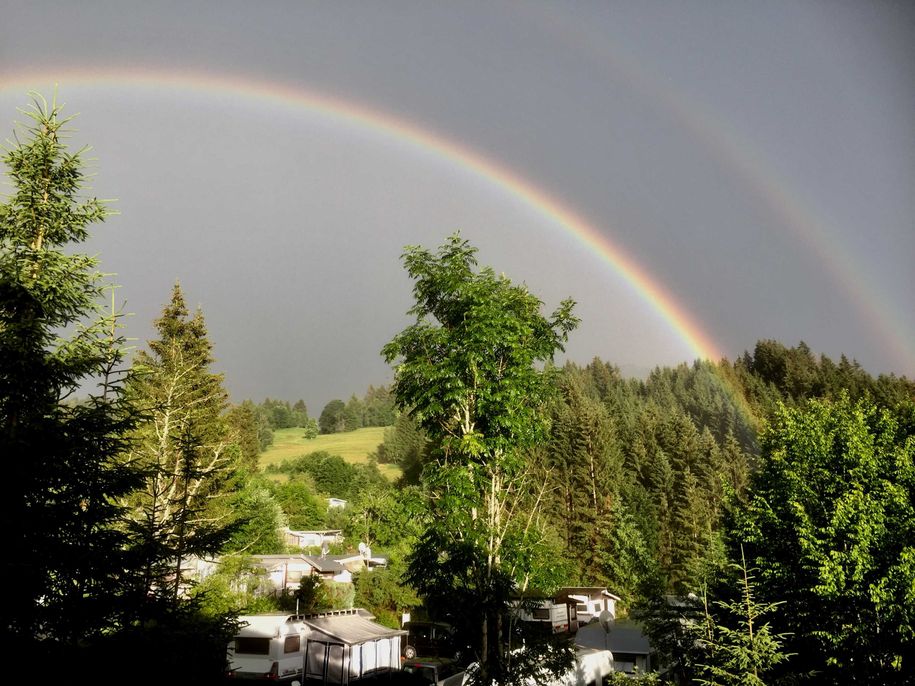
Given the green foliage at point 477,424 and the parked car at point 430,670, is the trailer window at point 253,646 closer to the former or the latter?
the parked car at point 430,670

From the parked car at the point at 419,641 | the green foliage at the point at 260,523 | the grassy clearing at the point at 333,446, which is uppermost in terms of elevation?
the grassy clearing at the point at 333,446

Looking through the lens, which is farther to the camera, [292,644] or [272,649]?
[292,644]

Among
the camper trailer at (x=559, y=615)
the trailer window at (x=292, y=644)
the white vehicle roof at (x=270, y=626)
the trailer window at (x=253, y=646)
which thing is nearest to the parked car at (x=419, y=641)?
the camper trailer at (x=559, y=615)

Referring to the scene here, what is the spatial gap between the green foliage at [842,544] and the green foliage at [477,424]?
31.2 feet

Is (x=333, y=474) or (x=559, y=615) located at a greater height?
(x=333, y=474)

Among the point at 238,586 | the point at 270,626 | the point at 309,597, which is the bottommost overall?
the point at 270,626

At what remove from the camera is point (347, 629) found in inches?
1260

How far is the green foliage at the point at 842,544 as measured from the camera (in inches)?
723

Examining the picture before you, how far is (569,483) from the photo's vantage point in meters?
62.5

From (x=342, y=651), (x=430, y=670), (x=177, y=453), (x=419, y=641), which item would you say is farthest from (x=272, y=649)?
(x=177, y=453)

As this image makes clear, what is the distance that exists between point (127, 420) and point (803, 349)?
142m

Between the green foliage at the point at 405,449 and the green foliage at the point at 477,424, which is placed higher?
the green foliage at the point at 405,449

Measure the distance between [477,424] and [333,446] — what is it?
153 meters

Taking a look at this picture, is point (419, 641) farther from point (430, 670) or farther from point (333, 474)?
point (333, 474)
